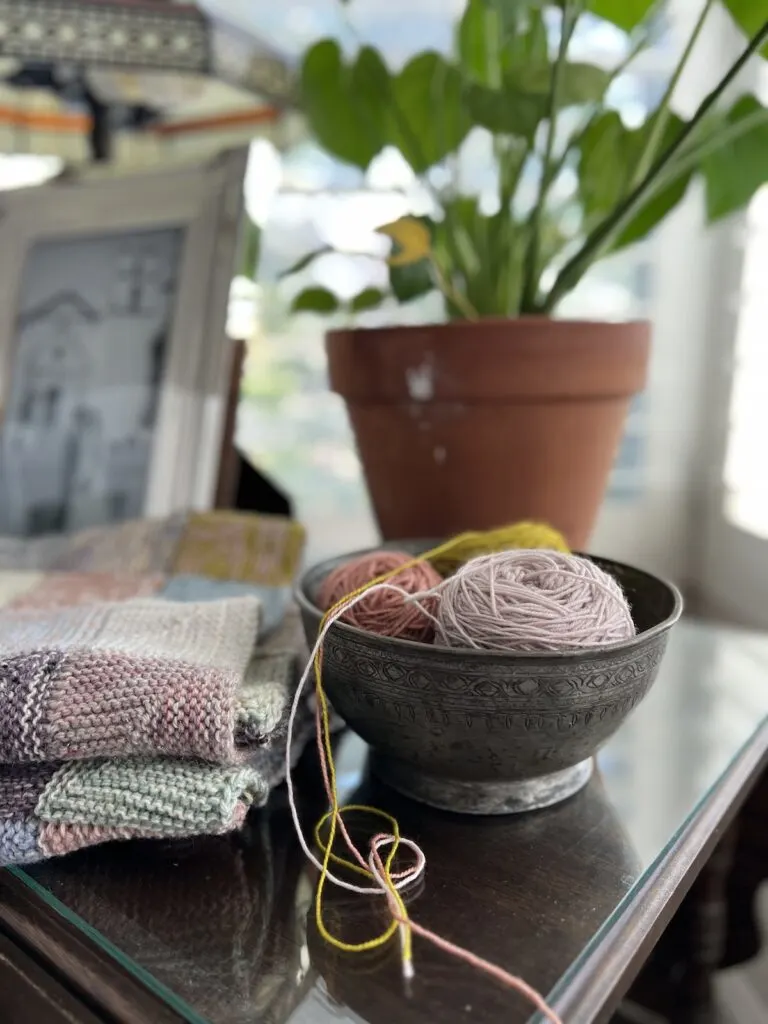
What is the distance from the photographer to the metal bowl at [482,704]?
0.29 metres

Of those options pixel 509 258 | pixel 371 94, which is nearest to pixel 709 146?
pixel 509 258

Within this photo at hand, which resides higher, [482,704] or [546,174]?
[546,174]

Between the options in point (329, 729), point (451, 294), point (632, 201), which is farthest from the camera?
point (451, 294)

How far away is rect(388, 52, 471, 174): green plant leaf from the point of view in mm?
594

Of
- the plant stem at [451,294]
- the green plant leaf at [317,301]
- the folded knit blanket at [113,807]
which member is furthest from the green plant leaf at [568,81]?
the folded knit blanket at [113,807]

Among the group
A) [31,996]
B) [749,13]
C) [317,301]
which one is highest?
[749,13]

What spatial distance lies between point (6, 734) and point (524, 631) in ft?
0.65

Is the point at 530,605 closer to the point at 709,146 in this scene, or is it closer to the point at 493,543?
the point at 493,543

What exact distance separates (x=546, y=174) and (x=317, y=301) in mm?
224

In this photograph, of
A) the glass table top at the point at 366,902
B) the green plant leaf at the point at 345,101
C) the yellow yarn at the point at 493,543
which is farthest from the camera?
the green plant leaf at the point at 345,101

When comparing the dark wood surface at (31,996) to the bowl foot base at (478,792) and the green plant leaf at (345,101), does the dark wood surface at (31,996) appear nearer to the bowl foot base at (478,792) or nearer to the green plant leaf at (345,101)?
the bowl foot base at (478,792)

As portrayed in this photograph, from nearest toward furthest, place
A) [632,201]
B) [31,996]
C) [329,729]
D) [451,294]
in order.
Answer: [31,996], [329,729], [632,201], [451,294]

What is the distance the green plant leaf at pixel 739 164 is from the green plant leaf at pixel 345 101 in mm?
251

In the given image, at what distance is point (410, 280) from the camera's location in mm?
561
